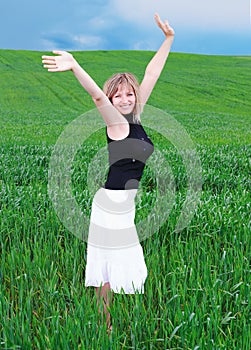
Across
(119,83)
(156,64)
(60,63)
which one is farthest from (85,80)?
(156,64)

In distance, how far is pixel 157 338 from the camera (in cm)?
340

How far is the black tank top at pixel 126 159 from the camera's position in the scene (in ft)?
12.0

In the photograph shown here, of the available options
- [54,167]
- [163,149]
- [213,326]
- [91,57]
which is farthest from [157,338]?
[91,57]

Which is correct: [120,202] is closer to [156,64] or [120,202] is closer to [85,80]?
[85,80]

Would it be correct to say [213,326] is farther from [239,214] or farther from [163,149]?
[163,149]

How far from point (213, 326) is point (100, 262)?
93cm

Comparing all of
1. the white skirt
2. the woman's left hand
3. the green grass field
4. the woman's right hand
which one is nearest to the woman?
the white skirt

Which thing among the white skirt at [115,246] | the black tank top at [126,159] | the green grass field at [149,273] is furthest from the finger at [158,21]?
the green grass field at [149,273]

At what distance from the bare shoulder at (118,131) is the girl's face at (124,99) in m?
0.13

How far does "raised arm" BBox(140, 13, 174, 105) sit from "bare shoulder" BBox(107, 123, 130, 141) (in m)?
0.59

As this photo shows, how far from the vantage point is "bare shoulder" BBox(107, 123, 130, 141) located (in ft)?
12.0

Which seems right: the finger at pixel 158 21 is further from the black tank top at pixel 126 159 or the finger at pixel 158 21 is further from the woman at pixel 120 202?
the black tank top at pixel 126 159

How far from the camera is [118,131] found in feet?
12.0

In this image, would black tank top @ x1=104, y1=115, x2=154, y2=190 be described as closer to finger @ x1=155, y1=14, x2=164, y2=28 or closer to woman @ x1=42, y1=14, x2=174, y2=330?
woman @ x1=42, y1=14, x2=174, y2=330
